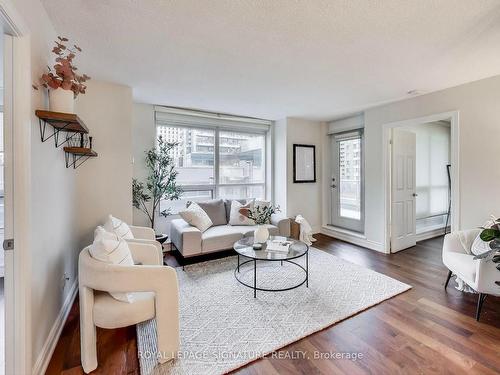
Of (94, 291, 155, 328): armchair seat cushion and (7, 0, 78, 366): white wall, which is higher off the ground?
(7, 0, 78, 366): white wall

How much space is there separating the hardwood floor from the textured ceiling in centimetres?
235

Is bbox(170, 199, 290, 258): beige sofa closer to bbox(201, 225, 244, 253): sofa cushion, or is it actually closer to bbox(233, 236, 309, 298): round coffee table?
bbox(201, 225, 244, 253): sofa cushion

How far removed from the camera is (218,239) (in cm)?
328

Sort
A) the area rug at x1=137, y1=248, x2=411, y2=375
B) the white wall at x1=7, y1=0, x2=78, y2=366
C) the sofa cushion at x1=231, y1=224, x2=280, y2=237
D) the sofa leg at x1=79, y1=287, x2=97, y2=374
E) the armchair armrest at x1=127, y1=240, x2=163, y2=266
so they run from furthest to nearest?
1. the sofa cushion at x1=231, y1=224, x2=280, y2=237
2. the armchair armrest at x1=127, y1=240, x2=163, y2=266
3. the area rug at x1=137, y1=248, x2=411, y2=375
4. the sofa leg at x1=79, y1=287, x2=97, y2=374
5. the white wall at x1=7, y1=0, x2=78, y2=366

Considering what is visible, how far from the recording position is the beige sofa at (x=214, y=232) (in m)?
3.12

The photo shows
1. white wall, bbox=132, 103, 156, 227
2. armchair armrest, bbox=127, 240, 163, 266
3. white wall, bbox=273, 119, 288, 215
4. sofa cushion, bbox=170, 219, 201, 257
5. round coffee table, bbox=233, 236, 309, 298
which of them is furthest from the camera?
white wall, bbox=273, 119, 288, 215

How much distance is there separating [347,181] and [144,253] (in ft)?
12.8

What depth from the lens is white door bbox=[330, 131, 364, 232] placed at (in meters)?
4.50

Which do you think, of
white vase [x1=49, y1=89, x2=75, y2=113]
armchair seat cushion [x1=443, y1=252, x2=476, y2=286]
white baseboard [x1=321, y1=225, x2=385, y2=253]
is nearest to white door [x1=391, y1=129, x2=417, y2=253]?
white baseboard [x1=321, y1=225, x2=385, y2=253]

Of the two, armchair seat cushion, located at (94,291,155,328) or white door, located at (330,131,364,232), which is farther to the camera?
white door, located at (330,131,364,232)

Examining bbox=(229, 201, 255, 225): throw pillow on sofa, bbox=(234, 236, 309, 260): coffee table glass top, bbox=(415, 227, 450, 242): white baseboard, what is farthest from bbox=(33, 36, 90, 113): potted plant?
bbox=(415, 227, 450, 242): white baseboard

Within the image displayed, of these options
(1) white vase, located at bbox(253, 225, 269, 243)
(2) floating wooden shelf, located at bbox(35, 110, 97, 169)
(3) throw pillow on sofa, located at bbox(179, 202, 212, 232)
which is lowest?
(1) white vase, located at bbox(253, 225, 269, 243)

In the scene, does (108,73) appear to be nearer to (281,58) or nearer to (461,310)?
(281,58)

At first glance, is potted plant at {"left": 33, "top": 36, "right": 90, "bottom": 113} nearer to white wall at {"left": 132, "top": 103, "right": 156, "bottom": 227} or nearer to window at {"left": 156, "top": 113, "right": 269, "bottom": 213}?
white wall at {"left": 132, "top": 103, "right": 156, "bottom": 227}
